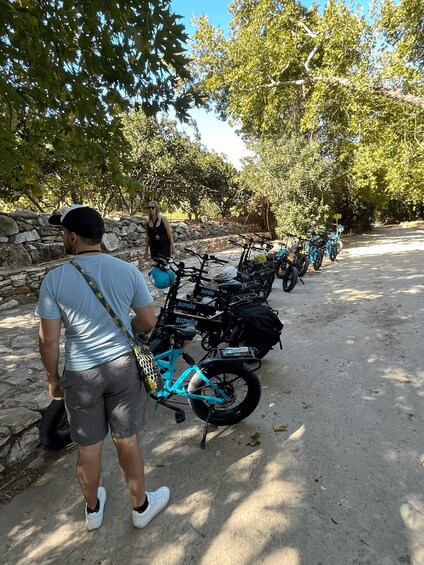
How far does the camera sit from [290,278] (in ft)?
22.8

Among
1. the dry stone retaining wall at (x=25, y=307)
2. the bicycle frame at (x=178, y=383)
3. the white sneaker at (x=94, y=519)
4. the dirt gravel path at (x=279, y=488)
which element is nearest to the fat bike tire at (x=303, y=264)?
the dry stone retaining wall at (x=25, y=307)

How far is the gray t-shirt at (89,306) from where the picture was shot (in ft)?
4.79

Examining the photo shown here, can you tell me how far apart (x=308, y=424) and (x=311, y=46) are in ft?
49.0

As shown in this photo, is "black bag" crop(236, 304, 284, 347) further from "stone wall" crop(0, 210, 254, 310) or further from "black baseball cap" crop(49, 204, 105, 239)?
"stone wall" crop(0, 210, 254, 310)

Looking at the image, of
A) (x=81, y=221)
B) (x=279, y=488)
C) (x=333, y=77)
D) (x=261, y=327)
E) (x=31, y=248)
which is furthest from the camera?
(x=333, y=77)

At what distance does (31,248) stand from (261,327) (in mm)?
5711

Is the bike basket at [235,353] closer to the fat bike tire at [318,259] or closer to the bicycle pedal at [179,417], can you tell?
the bicycle pedal at [179,417]

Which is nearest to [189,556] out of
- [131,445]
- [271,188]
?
[131,445]

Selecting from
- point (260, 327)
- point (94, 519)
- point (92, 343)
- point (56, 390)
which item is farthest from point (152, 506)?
point (260, 327)

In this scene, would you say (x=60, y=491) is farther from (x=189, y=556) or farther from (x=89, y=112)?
(x=89, y=112)

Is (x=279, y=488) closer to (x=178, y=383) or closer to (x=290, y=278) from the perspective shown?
(x=178, y=383)

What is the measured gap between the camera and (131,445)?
167 centimetres

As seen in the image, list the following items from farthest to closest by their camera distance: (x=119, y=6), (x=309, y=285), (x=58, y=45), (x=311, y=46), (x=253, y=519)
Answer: (x=311, y=46) → (x=309, y=285) → (x=58, y=45) → (x=119, y=6) → (x=253, y=519)

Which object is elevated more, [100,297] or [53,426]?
[100,297]
